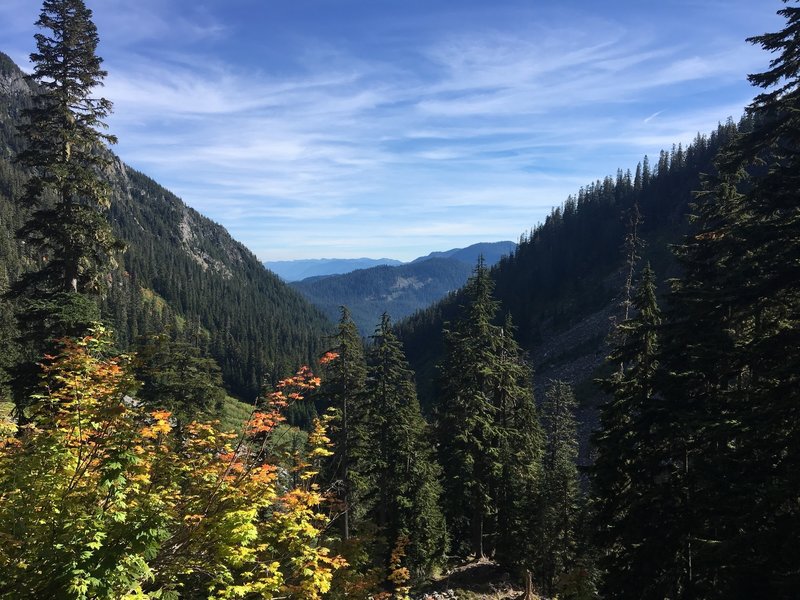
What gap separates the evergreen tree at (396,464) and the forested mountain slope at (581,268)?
2429 inches

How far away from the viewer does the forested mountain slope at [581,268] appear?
3957 inches

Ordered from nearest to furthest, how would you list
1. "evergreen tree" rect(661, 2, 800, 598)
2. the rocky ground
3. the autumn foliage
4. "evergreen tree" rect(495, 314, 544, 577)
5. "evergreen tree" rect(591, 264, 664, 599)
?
the autumn foliage, "evergreen tree" rect(661, 2, 800, 598), "evergreen tree" rect(591, 264, 664, 599), the rocky ground, "evergreen tree" rect(495, 314, 544, 577)

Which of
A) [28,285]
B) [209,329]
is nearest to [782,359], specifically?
[28,285]

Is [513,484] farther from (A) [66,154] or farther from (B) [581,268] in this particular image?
(B) [581,268]

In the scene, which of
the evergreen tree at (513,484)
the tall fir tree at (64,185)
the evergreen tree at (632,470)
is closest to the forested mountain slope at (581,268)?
the evergreen tree at (513,484)

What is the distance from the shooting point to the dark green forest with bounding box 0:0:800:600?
6.47m

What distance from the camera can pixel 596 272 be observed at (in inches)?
5281

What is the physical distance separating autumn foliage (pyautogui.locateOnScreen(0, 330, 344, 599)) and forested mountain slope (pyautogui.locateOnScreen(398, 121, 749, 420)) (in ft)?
260

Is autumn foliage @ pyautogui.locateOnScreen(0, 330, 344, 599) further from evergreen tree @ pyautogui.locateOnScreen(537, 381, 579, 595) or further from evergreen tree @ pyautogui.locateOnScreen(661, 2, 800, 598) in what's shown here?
evergreen tree @ pyautogui.locateOnScreen(537, 381, 579, 595)

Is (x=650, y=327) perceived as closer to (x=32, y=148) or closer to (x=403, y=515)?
(x=403, y=515)

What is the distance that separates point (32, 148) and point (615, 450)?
71.9 ft

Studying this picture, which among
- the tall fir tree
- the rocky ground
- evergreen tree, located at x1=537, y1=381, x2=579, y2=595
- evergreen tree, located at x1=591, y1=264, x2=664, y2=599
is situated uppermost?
the tall fir tree

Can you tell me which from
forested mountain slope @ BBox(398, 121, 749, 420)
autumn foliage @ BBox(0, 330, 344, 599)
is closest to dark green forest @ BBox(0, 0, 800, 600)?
autumn foliage @ BBox(0, 330, 344, 599)

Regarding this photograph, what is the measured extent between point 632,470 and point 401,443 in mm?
12216
